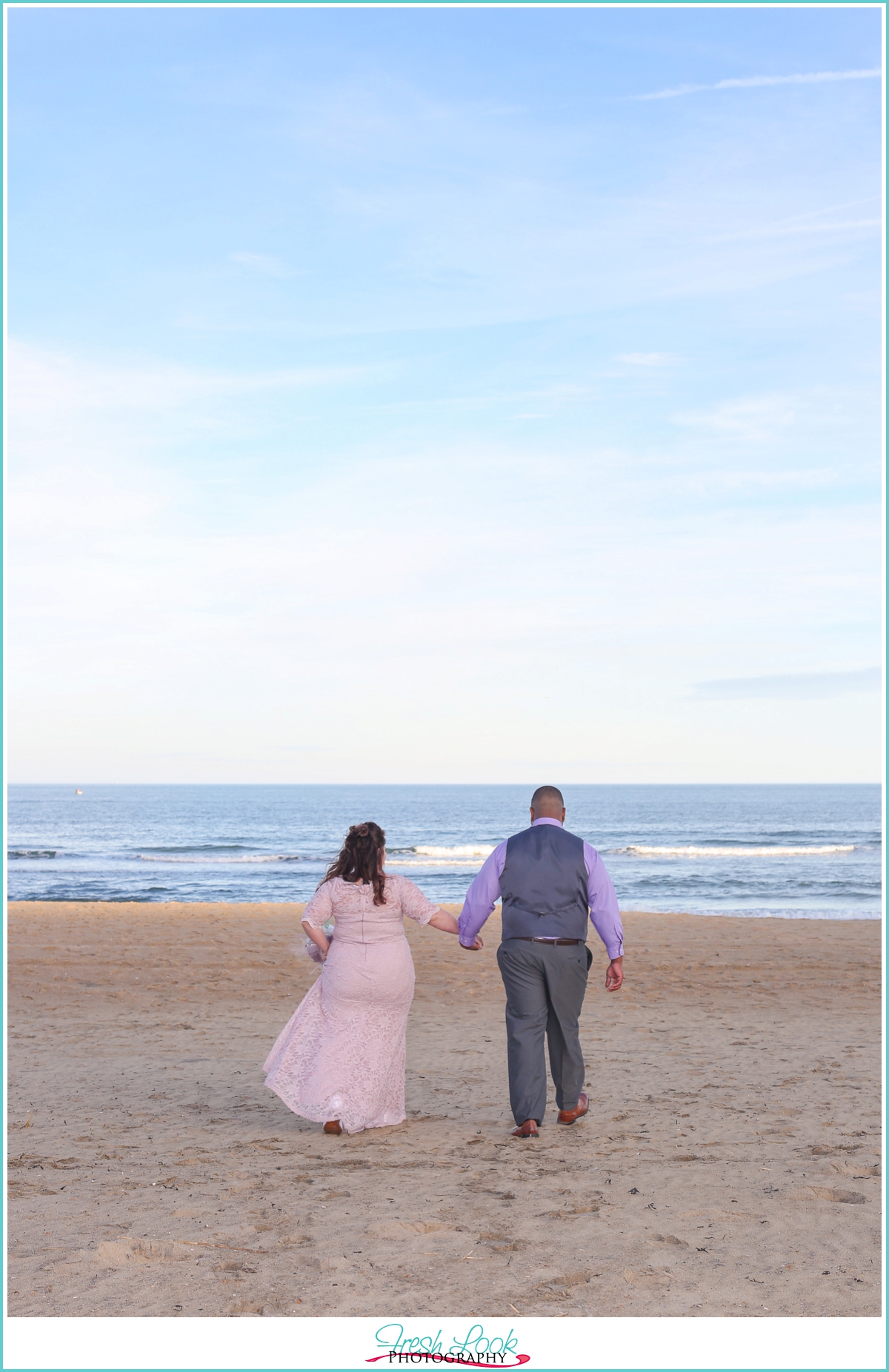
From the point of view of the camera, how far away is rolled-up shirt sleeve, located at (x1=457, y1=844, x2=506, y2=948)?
19.4ft

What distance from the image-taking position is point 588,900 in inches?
236

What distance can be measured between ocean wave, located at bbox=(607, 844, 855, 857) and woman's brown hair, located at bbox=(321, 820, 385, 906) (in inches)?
1319

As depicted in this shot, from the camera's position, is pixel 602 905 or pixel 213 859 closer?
pixel 602 905

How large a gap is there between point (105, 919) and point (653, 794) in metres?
106

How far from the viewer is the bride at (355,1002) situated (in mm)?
5922

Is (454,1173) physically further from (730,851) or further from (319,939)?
(730,851)

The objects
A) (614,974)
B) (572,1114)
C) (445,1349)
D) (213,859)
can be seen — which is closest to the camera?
(445,1349)

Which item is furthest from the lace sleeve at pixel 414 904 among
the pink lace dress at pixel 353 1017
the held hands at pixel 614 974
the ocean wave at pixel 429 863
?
the ocean wave at pixel 429 863

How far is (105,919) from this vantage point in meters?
17.7

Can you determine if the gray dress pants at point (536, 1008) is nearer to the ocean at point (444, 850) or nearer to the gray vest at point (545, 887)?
the gray vest at point (545, 887)

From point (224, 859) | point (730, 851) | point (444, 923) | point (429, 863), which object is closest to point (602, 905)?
point (444, 923)

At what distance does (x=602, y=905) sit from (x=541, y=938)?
14.9 inches

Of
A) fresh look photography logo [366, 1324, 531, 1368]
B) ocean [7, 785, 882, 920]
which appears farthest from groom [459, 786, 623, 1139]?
ocean [7, 785, 882, 920]

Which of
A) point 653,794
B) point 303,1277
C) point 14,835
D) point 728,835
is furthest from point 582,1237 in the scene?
point 653,794
